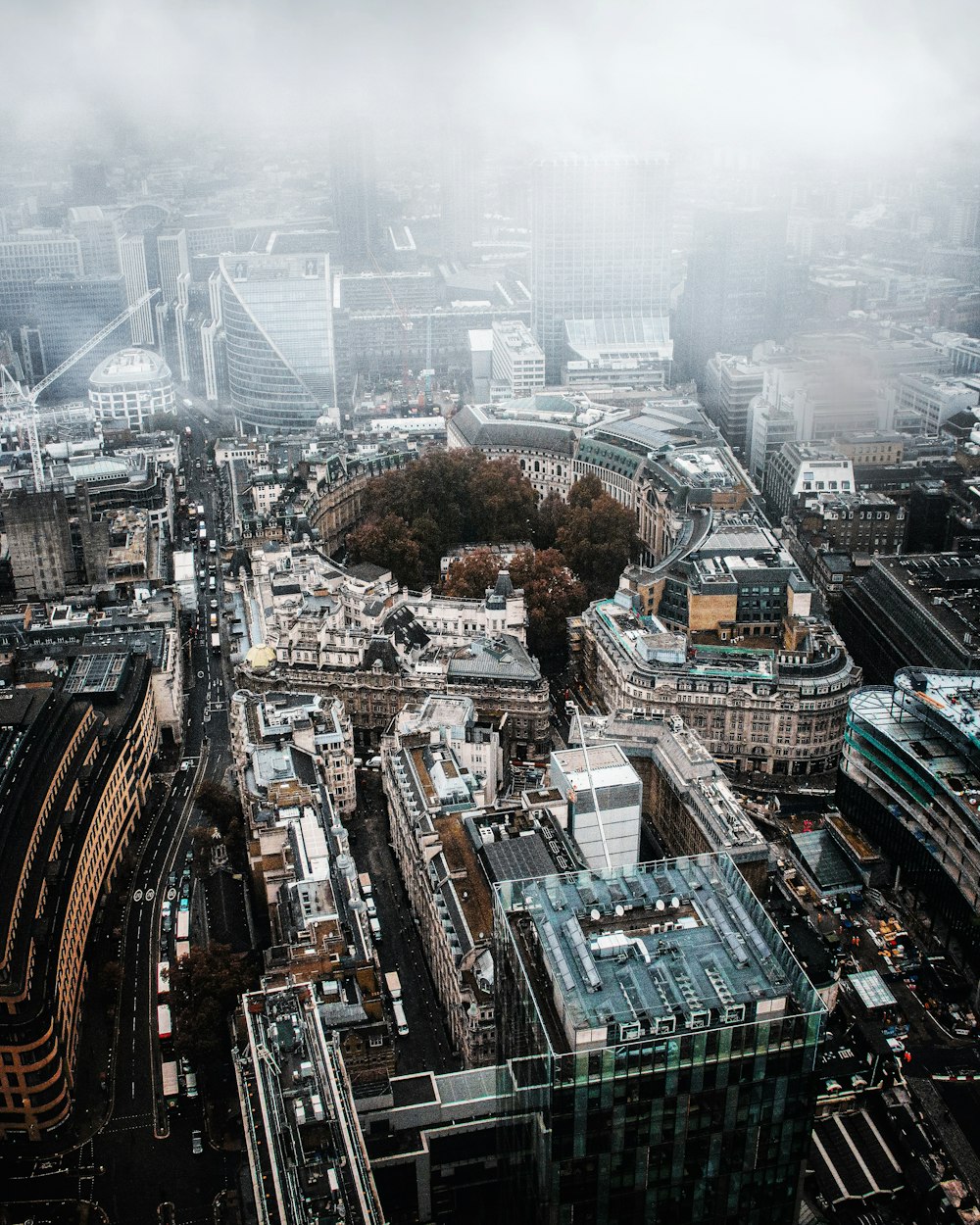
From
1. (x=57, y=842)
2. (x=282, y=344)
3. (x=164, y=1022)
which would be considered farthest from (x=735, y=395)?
(x=164, y=1022)

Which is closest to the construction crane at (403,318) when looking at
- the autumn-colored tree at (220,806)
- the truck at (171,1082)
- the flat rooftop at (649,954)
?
the autumn-colored tree at (220,806)

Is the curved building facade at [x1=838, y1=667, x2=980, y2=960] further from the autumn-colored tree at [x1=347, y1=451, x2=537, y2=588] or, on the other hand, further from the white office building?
the autumn-colored tree at [x1=347, y1=451, x2=537, y2=588]

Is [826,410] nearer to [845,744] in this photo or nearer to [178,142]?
[845,744]

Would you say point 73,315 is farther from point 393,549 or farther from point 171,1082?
point 171,1082

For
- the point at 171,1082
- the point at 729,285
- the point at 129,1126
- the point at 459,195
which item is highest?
the point at 459,195

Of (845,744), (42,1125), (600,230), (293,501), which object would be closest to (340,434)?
(293,501)

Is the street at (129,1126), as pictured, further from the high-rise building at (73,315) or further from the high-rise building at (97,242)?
the high-rise building at (97,242)
